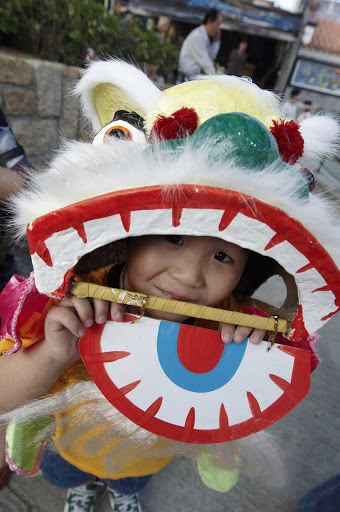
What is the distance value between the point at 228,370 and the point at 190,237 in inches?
10.4

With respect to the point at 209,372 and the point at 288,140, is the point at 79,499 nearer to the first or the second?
the point at 209,372

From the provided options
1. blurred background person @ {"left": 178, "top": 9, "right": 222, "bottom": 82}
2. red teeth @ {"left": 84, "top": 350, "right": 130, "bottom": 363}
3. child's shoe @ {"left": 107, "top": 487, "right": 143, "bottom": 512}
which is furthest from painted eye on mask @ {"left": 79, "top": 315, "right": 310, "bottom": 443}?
blurred background person @ {"left": 178, "top": 9, "right": 222, "bottom": 82}

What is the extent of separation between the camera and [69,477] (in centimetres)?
113

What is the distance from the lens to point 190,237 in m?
0.64

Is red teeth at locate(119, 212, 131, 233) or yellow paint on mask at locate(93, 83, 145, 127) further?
yellow paint on mask at locate(93, 83, 145, 127)

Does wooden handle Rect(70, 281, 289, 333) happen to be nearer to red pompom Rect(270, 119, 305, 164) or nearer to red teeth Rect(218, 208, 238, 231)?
red teeth Rect(218, 208, 238, 231)

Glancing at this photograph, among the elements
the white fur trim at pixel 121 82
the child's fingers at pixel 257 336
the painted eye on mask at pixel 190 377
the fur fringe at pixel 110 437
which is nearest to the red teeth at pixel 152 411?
the painted eye on mask at pixel 190 377

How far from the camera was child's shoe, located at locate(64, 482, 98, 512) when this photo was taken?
3.96ft

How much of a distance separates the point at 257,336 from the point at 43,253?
0.41m

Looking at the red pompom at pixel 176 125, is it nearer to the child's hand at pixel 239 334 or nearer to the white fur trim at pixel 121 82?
the white fur trim at pixel 121 82

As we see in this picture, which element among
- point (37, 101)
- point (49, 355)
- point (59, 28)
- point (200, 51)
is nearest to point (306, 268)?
point (49, 355)

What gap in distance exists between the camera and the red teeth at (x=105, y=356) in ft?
2.08

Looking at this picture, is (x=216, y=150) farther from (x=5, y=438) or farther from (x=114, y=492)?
(x=114, y=492)

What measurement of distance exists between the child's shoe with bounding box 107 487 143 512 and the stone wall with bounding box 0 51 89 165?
62.3 inches
